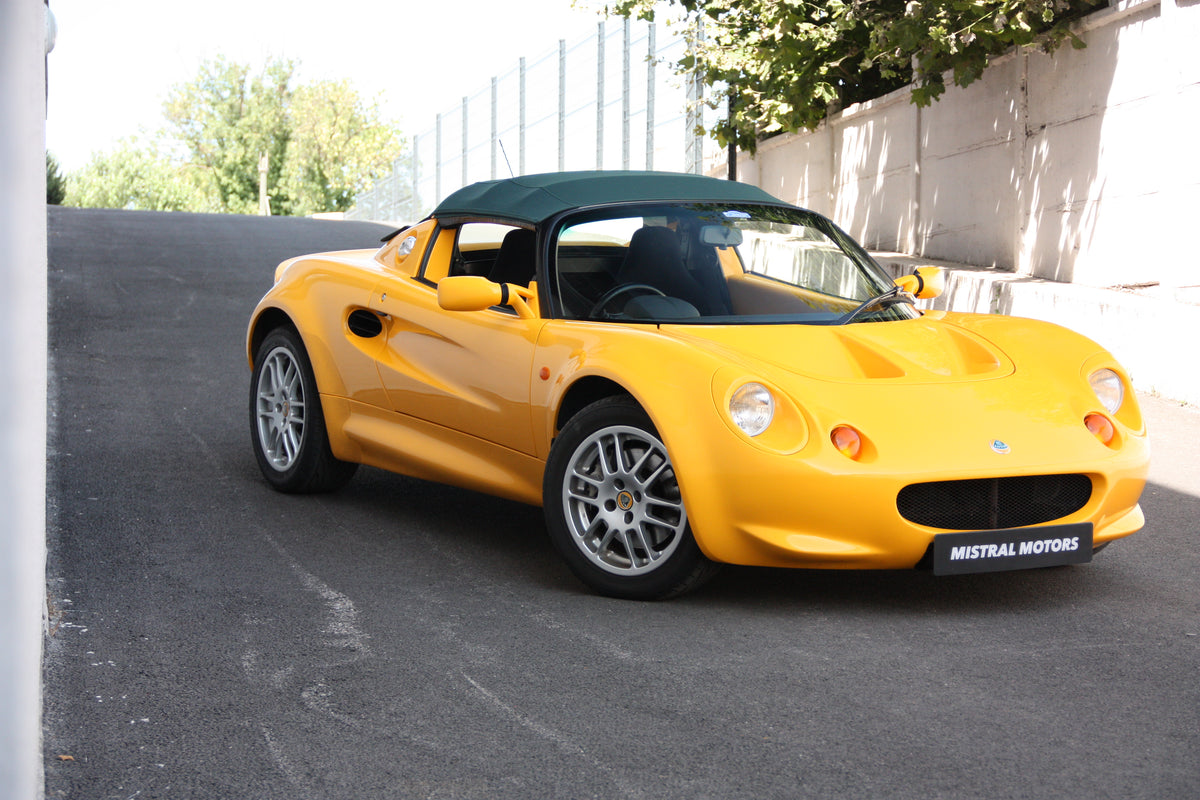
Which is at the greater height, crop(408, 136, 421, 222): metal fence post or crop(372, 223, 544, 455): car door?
crop(408, 136, 421, 222): metal fence post

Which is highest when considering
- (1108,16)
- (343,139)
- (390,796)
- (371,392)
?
(343,139)

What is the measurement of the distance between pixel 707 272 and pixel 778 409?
104cm

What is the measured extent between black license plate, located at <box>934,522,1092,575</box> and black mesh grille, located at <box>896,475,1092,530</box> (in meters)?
0.06

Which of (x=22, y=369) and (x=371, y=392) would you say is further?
(x=371, y=392)

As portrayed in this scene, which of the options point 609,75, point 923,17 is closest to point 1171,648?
point 923,17

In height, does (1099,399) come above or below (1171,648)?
above

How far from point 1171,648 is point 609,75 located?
66.2ft

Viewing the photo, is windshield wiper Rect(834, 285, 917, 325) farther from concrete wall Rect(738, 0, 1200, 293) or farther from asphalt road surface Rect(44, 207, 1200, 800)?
concrete wall Rect(738, 0, 1200, 293)

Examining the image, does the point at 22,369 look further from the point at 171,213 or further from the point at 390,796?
the point at 171,213

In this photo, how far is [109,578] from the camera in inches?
191

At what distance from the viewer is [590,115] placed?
950 inches

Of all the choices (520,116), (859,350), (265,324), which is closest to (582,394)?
(859,350)

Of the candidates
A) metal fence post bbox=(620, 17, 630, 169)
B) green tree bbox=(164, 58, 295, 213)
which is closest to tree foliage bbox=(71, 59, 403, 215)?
green tree bbox=(164, 58, 295, 213)

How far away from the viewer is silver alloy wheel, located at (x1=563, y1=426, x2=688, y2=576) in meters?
4.55
